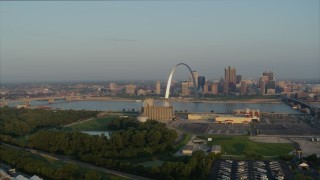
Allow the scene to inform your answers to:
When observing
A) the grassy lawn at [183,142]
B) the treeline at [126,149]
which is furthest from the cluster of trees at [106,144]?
the grassy lawn at [183,142]

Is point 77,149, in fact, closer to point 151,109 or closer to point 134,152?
point 134,152

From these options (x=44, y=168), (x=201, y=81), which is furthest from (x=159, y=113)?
(x=201, y=81)

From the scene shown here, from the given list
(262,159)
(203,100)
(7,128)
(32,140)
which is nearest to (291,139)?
(262,159)

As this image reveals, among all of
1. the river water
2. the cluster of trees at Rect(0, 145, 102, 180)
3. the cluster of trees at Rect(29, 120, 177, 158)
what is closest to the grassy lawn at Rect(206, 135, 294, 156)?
the cluster of trees at Rect(29, 120, 177, 158)

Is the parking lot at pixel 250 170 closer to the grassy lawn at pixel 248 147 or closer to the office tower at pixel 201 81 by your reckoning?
the grassy lawn at pixel 248 147

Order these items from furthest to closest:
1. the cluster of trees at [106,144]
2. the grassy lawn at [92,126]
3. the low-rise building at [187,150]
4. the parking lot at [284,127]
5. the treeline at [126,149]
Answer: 1. the grassy lawn at [92,126]
2. the parking lot at [284,127]
3. the low-rise building at [187,150]
4. the cluster of trees at [106,144]
5. the treeline at [126,149]

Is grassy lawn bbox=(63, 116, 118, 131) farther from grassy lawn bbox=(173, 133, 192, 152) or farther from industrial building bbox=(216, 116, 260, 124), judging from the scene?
industrial building bbox=(216, 116, 260, 124)

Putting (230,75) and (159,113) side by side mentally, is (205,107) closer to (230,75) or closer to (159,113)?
(159,113)
